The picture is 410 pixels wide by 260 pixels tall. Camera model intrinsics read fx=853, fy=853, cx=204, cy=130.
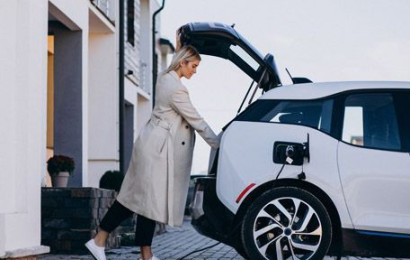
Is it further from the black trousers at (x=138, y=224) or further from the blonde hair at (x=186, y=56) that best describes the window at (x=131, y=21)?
the black trousers at (x=138, y=224)

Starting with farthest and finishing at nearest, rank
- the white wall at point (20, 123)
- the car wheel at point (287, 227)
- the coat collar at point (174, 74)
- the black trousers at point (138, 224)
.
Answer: the coat collar at point (174, 74) < the white wall at point (20, 123) < the black trousers at point (138, 224) < the car wheel at point (287, 227)

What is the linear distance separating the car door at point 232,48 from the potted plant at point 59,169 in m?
3.70

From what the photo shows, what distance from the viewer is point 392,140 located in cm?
730

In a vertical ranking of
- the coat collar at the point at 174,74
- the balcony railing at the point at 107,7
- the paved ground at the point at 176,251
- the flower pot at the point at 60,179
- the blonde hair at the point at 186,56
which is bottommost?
the paved ground at the point at 176,251

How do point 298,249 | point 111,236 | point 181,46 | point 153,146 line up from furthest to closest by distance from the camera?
point 111,236 < point 181,46 < point 153,146 < point 298,249

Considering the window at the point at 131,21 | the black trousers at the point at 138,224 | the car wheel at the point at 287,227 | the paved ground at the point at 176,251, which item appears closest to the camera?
the car wheel at the point at 287,227

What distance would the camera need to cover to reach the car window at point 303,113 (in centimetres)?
734

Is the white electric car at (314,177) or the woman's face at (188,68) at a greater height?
the woman's face at (188,68)

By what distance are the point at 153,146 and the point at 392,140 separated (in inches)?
84.2

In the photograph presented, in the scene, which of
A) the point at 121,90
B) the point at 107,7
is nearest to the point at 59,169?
the point at 121,90

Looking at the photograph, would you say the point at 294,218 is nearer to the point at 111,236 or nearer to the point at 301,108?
the point at 301,108

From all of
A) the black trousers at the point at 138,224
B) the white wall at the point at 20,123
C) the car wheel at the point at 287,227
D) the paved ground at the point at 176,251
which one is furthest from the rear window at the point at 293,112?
the paved ground at the point at 176,251

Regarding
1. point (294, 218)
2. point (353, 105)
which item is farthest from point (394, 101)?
point (294, 218)

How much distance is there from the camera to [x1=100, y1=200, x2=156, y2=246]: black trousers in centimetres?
775
